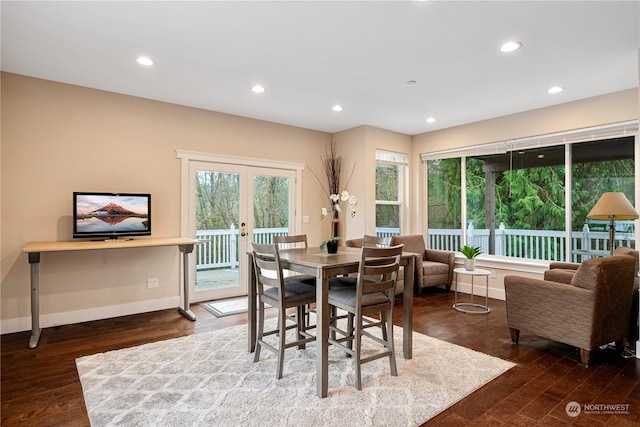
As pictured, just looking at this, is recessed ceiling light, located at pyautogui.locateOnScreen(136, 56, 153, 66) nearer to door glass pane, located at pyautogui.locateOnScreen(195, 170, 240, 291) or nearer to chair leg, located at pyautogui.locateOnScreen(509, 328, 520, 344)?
door glass pane, located at pyautogui.locateOnScreen(195, 170, 240, 291)

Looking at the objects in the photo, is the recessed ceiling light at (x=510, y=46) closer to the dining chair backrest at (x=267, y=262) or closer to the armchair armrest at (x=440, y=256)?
the dining chair backrest at (x=267, y=262)

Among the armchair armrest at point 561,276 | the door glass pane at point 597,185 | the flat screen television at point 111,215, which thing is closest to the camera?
the armchair armrest at point 561,276

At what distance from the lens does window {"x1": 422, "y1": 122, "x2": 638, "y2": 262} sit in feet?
14.4

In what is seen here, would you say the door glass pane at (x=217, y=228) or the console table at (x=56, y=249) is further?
the door glass pane at (x=217, y=228)

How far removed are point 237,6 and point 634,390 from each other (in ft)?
12.4

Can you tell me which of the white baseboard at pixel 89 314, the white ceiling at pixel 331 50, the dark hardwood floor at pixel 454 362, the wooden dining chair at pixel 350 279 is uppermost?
the white ceiling at pixel 331 50

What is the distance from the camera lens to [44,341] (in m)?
3.42

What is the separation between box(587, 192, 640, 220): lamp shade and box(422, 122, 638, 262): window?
2.67 feet

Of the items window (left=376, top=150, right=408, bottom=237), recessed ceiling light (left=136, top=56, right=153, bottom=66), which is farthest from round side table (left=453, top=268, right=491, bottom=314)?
recessed ceiling light (left=136, top=56, right=153, bottom=66)

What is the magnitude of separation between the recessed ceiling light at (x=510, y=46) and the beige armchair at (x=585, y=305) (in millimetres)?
1832

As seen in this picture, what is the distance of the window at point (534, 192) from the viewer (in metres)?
4.38

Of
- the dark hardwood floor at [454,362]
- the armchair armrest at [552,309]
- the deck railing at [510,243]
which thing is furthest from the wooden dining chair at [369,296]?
the deck railing at [510,243]

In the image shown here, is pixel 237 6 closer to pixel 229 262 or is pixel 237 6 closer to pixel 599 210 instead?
pixel 229 262

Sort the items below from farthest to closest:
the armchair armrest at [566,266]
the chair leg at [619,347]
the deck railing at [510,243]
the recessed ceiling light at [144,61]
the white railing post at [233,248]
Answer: the white railing post at [233,248], the deck railing at [510,243], the armchair armrest at [566,266], the recessed ceiling light at [144,61], the chair leg at [619,347]
